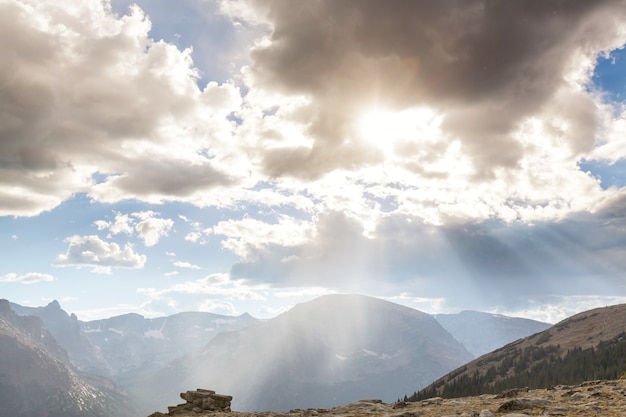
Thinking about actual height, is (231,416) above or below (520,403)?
below

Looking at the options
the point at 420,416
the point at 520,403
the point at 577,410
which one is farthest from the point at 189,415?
the point at 577,410

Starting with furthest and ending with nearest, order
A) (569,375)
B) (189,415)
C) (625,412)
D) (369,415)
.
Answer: (569,375) < (189,415) < (369,415) < (625,412)

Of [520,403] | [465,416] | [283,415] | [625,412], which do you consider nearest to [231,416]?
[283,415]

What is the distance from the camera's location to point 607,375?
158 metres

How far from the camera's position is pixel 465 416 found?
2808cm

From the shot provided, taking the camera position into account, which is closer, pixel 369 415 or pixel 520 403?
pixel 520 403

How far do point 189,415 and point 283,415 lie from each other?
9.41m

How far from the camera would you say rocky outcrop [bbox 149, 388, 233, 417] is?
45000 mm

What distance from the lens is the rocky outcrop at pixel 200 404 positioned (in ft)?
148

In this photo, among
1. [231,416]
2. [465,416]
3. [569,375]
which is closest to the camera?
[465,416]

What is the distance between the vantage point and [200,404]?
161 feet

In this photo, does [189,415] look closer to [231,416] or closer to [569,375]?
[231,416]

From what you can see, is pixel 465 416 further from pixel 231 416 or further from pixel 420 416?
pixel 231 416

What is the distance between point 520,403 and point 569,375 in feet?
605
